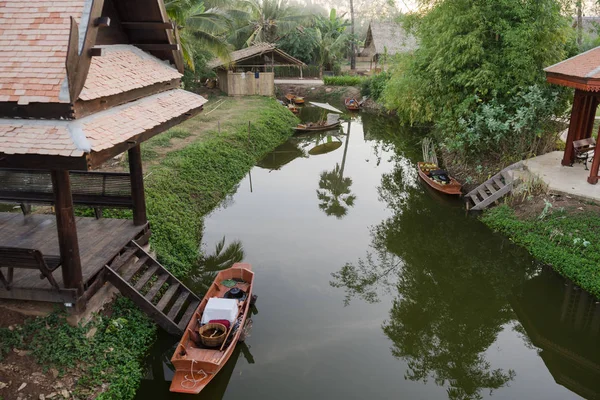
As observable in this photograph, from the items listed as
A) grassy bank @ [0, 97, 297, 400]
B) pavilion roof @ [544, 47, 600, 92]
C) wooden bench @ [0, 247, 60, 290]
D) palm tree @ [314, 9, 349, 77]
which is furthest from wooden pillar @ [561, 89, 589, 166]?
palm tree @ [314, 9, 349, 77]

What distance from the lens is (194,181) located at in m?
17.0

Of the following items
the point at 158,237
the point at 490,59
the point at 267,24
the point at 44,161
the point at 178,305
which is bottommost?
the point at 178,305

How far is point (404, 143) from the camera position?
28.5 m

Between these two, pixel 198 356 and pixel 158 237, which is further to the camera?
pixel 158 237

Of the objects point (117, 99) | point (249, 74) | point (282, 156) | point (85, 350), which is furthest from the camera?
point (249, 74)

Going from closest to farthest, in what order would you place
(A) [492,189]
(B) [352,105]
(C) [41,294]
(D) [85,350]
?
(C) [41,294] → (D) [85,350] → (A) [492,189] → (B) [352,105]

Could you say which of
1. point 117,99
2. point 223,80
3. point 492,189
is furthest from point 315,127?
point 117,99

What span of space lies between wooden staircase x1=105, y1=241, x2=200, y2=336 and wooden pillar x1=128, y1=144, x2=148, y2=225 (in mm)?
755

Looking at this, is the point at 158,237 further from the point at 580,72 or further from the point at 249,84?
the point at 249,84

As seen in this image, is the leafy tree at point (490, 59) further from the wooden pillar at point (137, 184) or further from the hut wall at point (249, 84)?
the hut wall at point (249, 84)

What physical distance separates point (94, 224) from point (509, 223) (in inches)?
456

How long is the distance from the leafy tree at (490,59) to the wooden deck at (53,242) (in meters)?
12.9

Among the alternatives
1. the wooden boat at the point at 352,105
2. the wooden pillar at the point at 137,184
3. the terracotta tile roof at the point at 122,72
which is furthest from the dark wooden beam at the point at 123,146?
the wooden boat at the point at 352,105

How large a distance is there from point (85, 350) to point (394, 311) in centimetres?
663
